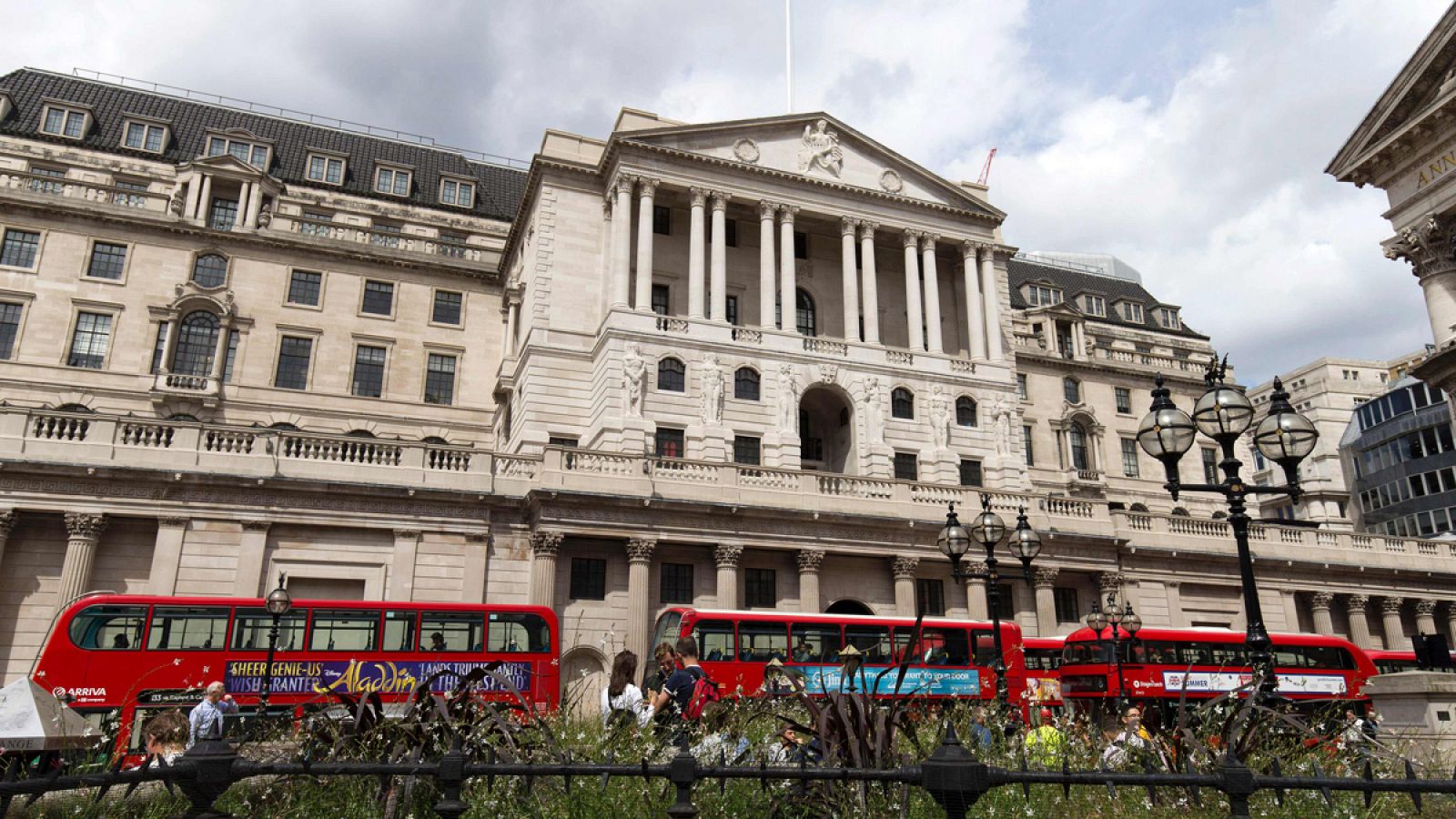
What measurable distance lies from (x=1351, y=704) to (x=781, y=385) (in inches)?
875

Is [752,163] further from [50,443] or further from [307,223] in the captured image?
[50,443]

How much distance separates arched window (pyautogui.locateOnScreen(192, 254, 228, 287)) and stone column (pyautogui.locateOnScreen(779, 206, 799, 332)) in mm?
25849

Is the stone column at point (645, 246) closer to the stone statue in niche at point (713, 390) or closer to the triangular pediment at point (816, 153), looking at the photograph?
the triangular pediment at point (816, 153)

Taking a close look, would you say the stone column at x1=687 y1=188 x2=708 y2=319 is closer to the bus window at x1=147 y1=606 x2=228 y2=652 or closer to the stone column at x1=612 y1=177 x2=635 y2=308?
the stone column at x1=612 y1=177 x2=635 y2=308

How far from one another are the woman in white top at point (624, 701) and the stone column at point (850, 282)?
31205 mm

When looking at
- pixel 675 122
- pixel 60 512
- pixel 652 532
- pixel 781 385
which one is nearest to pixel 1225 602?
pixel 781 385

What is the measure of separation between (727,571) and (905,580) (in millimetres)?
6759

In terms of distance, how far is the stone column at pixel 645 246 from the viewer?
38594 millimetres

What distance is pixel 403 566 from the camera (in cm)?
2988

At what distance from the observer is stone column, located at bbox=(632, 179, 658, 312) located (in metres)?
38.6

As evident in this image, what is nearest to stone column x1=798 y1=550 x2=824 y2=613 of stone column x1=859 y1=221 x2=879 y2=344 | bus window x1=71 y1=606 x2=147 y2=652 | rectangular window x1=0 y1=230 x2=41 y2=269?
stone column x1=859 y1=221 x2=879 y2=344

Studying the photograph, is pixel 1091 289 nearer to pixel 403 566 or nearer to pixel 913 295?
pixel 913 295

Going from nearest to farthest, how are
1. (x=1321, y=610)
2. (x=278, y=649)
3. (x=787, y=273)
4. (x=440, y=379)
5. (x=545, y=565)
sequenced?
(x=278, y=649), (x=545, y=565), (x=1321, y=610), (x=787, y=273), (x=440, y=379)

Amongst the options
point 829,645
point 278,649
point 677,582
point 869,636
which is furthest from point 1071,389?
point 278,649
